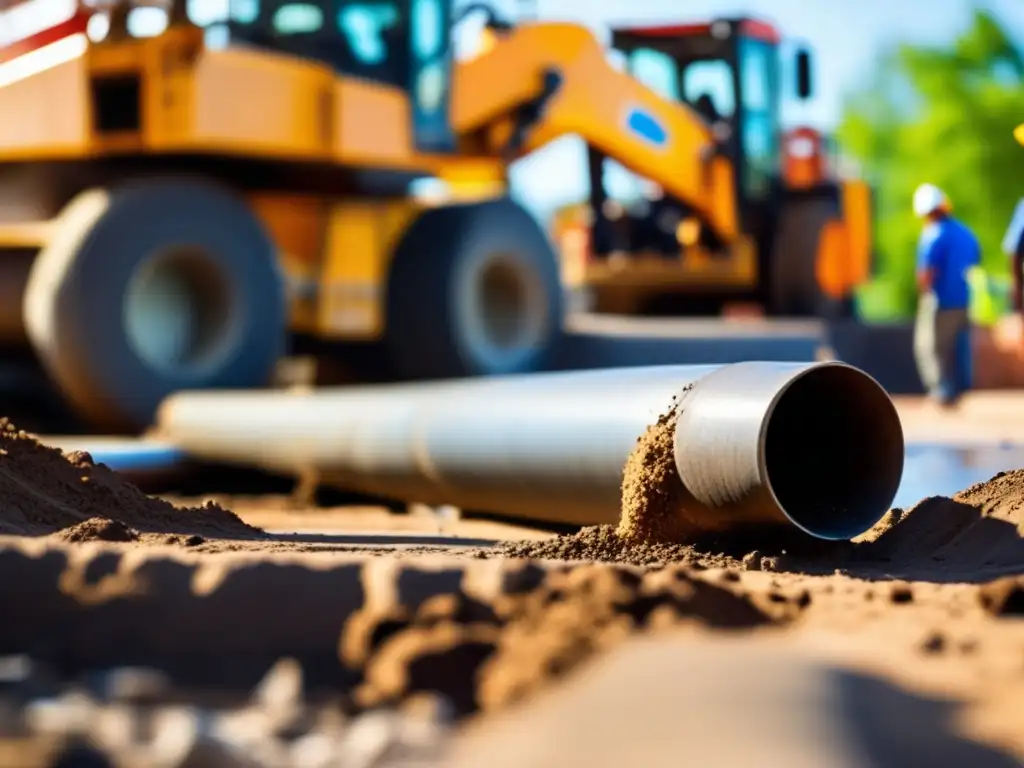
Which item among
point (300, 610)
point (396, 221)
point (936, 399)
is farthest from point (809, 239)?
point (300, 610)

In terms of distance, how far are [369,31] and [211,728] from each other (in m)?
8.12

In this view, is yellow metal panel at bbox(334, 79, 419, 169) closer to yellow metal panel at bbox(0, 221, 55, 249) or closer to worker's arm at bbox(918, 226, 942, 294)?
yellow metal panel at bbox(0, 221, 55, 249)

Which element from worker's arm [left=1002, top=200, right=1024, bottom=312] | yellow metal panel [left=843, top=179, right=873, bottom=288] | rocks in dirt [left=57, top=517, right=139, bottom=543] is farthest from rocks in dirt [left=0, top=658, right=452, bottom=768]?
yellow metal panel [left=843, top=179, right=873, bottom=288]

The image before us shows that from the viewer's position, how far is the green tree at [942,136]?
4016cm

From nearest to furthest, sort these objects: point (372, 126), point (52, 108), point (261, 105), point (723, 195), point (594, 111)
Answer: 1. point (52, 108)
2. point (261, 105)
3. point (372, 126)
4. point (594, 111)
5. point (723, 195)

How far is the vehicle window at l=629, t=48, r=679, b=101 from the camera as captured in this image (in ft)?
48.0

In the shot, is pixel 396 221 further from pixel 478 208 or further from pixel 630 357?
pixel 630 357

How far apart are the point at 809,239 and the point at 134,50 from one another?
7749mm

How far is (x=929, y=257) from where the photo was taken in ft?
36.8

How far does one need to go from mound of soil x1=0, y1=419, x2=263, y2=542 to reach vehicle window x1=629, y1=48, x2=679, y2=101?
10.5 meters

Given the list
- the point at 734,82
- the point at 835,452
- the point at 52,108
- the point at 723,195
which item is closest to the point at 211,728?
the point at 835,452

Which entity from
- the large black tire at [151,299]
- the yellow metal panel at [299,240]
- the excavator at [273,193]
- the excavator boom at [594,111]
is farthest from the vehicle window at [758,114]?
the large black tire at [151,299]

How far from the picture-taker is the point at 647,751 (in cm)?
203

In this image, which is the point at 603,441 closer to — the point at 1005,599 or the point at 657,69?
the point at 1005,599
